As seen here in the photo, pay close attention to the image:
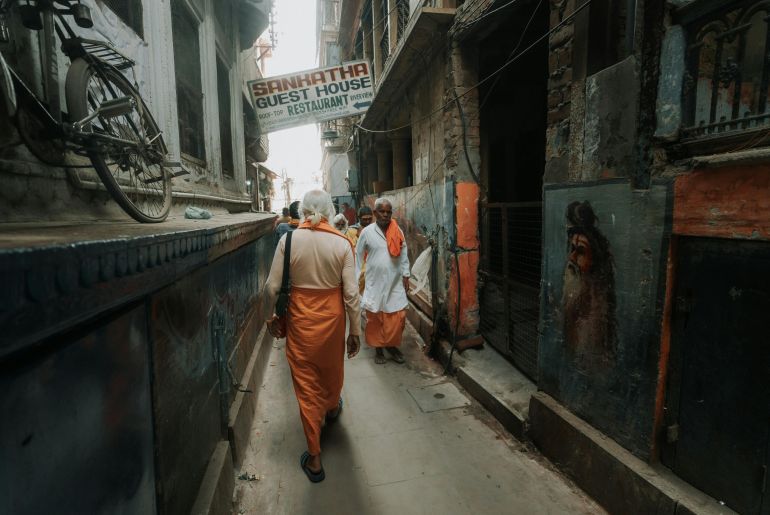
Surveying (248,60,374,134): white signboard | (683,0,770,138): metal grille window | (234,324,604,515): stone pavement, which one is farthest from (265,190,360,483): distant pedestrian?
(248,60,374,134): white signboard

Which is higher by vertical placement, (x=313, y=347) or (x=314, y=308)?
(x=314, y=308)

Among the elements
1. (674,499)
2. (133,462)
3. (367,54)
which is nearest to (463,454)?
(674,499)

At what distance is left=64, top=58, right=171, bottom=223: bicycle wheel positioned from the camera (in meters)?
2.16

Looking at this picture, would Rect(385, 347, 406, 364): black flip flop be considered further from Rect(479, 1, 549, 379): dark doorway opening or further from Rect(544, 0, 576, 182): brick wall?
Rect(544, 0, 576, 182): brick wall

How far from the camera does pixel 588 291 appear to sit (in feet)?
8.58

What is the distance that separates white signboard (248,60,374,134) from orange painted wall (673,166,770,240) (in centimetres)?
628

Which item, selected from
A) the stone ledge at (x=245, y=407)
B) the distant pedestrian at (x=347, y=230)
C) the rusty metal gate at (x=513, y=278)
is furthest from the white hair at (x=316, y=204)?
the distant pedestrian at (x=347, y=230)

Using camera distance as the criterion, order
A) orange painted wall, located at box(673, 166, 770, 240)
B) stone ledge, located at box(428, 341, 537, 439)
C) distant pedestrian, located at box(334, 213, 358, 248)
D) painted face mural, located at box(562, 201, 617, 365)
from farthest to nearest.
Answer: distant pedestrian, located at box(334, 213, 358, 248) → stone ledge, located at box(428, 341, 537, 439) → painted face mural, located at box(562, 201, 617, 365) → orange painted wall, located at box(673, 166, 770, 240)

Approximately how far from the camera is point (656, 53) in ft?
6.97

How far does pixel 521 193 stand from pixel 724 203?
18.8 ft

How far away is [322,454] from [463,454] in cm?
112

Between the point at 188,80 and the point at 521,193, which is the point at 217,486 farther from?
the point at 521,193

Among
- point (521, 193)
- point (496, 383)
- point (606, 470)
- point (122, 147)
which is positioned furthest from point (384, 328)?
point (521, 193)

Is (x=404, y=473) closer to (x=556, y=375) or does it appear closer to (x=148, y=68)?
(x=556, y=375)
